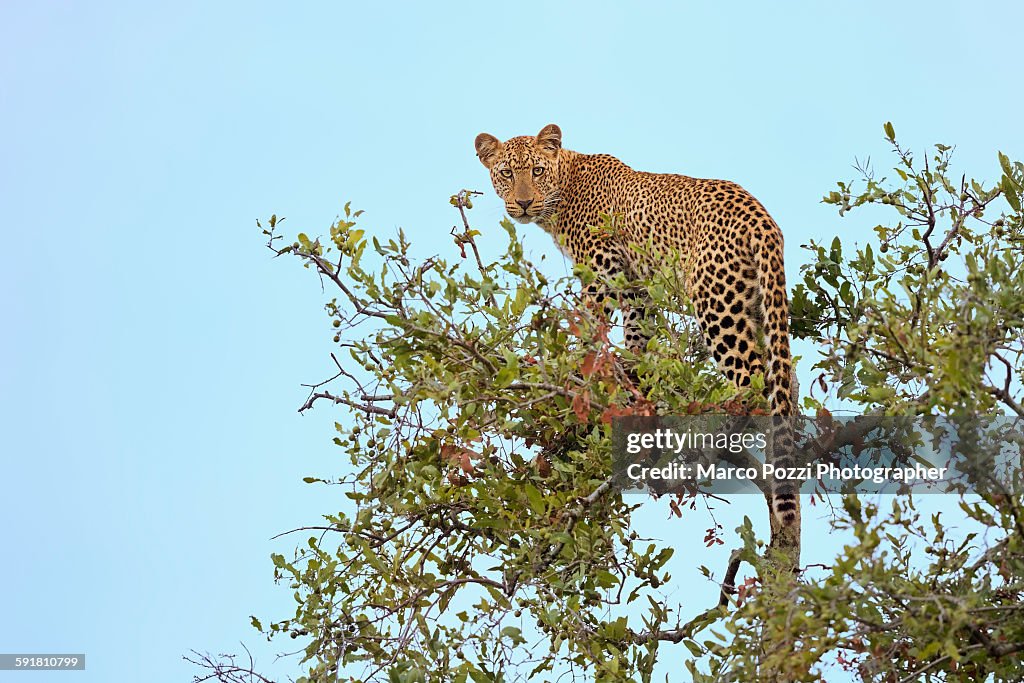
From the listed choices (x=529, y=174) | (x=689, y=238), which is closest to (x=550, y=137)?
(x=529, y=174)

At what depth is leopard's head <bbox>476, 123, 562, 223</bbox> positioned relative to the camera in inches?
459

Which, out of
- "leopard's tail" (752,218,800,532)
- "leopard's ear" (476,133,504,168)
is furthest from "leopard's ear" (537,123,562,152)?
"leopard's tail" (752,218,800,532)

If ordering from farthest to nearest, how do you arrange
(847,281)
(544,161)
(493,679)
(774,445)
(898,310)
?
1. (544,161)
2. (847,281)
3. (774,445)
4. (493,679)
5. (898,310)

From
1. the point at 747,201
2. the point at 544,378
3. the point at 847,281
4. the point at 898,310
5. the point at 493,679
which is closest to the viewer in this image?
the point at 898,310

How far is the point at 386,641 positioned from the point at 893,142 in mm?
4525

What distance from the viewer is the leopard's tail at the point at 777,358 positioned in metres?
7.79

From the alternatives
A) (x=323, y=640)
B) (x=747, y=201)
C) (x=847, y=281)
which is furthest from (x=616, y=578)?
Answer: (x=747, y=201)

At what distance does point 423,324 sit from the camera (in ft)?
21.8

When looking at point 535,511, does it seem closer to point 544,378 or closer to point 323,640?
point 544,378

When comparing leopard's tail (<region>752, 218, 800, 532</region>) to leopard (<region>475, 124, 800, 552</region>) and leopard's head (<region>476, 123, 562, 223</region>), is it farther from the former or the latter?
leopard's head (<region>476, 123, 562, 223</region>)

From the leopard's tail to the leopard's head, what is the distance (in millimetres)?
3068

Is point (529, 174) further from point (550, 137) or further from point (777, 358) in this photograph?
point (777, 358)

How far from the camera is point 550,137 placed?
1188 cm

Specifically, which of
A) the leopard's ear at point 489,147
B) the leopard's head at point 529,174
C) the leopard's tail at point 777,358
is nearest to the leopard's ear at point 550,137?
the leopard's head at point 529,174
